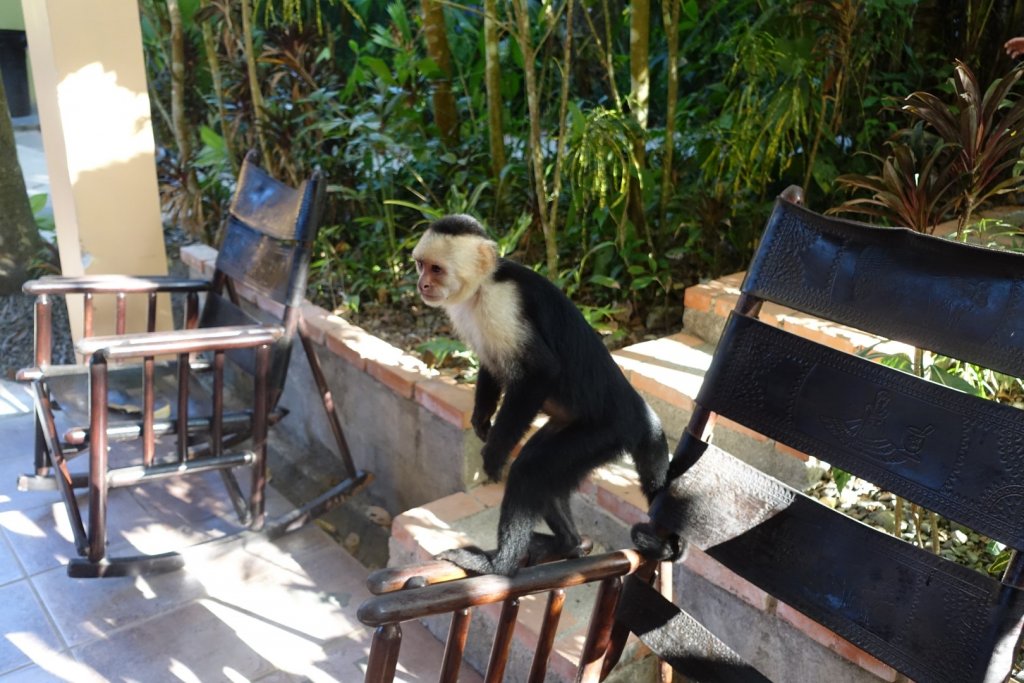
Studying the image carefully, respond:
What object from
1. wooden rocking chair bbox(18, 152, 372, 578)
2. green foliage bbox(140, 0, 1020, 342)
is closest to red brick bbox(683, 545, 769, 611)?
green foliage bbox(140, 0, 1020, 342)

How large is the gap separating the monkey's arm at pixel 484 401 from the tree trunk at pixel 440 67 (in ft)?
8.03

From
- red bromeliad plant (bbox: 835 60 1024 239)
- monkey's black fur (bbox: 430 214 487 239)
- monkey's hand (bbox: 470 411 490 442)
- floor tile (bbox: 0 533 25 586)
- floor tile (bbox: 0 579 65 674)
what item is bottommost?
floor tile (bbox: 0 579 65 674)

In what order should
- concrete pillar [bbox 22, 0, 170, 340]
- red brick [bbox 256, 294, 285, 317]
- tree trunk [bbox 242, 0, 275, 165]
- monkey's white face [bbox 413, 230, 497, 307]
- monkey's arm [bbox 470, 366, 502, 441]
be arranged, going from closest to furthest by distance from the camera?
monkey's white face [bbox 413, 230, 497, 307] < monkey's arm [bbox 470, 366, 502, 441] < concrete pillar [bbox 22, 0, 170, 340] < red brick [bbox 256, 294, 285, 317] < tree trunk [bbox 242, 0, 275, 165]

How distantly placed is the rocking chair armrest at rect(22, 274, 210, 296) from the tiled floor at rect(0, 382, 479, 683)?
78cm

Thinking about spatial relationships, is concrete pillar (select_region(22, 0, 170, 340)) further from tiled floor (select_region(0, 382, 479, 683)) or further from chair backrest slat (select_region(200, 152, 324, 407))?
tiled floor (select_region(0, 382, 479, 683))

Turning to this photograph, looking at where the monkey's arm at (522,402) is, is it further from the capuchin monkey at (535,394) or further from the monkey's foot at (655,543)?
the monkey's foot at (655,543)

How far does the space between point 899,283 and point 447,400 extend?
1.69 meters

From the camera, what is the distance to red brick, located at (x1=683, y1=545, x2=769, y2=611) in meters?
2.08

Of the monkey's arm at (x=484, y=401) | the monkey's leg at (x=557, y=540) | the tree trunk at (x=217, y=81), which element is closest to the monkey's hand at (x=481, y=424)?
the monkey's arm at (x=484, y=401)

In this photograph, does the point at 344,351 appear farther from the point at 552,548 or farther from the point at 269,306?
the point at 552,548

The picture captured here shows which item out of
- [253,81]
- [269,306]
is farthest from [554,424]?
[253,81]

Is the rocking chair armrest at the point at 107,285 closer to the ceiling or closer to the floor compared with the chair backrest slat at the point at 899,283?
closer to the floor

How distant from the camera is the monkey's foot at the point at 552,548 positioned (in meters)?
1.93

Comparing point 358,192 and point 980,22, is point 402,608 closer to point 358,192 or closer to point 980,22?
point 358,192
